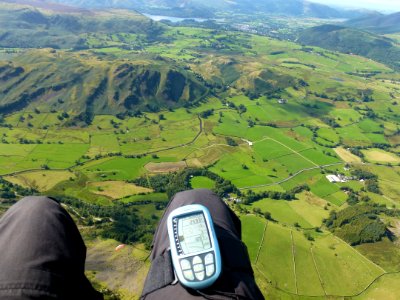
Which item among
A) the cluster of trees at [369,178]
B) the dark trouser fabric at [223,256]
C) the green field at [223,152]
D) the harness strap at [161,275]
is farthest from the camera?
the cluster of trees at [369,178]

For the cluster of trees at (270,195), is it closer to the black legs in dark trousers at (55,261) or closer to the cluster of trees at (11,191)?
the cluster of trees at (11,191)

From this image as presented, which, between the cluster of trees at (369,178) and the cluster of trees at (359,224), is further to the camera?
the cluster of trees at (369,178)

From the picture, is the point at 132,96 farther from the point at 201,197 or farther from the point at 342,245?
the point at 201,197

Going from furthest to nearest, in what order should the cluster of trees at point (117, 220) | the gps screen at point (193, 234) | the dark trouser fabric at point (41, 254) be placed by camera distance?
1. the cluster of trees at point (117, 220)
2. the gps screen at point (193, 234)
3. the dark trouser fabric at point (41, 254)

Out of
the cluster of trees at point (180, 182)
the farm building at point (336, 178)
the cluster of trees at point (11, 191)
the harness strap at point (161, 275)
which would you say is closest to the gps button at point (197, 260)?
the harness strap at point (161, 275)

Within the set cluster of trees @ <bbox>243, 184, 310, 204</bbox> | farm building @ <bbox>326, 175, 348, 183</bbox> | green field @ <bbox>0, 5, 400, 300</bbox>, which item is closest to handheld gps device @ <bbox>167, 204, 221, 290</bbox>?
green field @ <bbox>0, 5, 400, 300</bbox>

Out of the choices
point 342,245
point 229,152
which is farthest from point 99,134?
point 342,245
